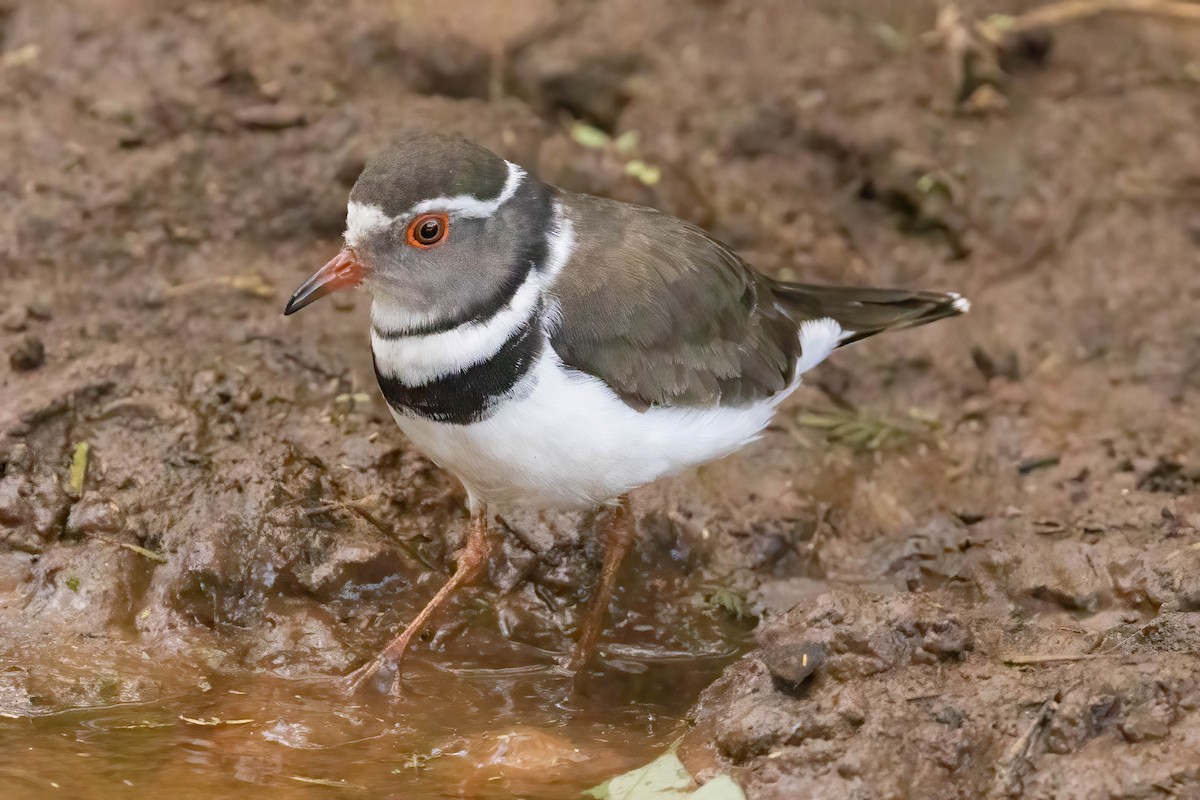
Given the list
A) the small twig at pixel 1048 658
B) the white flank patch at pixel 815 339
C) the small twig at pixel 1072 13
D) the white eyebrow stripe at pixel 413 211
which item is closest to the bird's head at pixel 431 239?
the white eyebrow stripe at pixel 413 211

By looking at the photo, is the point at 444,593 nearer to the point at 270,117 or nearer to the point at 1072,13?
the point at 270,117

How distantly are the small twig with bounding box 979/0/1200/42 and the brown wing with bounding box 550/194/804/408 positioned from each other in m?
3.12

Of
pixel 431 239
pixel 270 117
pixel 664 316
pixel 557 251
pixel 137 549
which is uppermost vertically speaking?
pixel 431 239

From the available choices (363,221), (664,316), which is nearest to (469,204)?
(363,221)

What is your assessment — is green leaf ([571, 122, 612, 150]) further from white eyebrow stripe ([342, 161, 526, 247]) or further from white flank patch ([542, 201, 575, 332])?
white eyebrow stripe ([342, 161, 526, 247])

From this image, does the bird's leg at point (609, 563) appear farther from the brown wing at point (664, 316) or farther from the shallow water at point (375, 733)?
the brown wing at point (664, 316)

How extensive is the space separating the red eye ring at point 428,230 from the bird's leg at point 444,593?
1216 millimetres

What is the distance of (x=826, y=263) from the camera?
23.7 feet

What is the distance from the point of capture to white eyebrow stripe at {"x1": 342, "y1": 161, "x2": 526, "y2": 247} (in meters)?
4.67

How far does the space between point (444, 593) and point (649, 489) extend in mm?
1124

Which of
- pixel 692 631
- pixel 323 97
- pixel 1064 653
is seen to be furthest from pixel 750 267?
pixel 323 97

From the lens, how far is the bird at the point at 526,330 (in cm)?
461

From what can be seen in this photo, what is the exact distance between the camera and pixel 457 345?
15.2 ft

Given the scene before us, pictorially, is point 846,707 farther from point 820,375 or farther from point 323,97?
point 323,97
